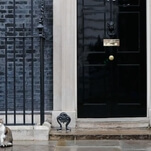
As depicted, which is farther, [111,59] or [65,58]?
[111,59]

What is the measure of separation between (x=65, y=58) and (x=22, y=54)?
2.42ft

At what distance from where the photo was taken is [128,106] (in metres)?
7.59

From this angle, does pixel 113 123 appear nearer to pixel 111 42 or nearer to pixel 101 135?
pixel 101 135

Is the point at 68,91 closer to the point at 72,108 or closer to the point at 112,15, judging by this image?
the point at 72,108

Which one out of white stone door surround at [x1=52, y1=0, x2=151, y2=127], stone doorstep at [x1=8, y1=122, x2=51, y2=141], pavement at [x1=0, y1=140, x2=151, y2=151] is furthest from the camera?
white stone door surround at [x1=52, y1=0, x2=151, y2=127]

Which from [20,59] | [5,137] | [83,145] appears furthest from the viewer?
[20,59]

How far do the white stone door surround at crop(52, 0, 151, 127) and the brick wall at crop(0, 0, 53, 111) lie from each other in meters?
0.12

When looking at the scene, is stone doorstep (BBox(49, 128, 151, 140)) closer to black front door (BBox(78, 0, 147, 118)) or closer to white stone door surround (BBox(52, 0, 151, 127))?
white stone door surround (BBox(52, 0, 151, 127))

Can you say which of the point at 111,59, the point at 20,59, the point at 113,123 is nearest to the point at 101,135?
the point at 113,123

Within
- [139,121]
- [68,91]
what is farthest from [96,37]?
[139,121]

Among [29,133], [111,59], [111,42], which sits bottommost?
[29,133]

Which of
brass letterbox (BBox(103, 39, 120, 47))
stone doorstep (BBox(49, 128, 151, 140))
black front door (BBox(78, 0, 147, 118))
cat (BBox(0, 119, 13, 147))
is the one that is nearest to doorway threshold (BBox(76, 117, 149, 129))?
black front door (BBox(78, 0, 147, 118))

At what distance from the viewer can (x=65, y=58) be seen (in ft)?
24.2

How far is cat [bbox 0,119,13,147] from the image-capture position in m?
6.26
